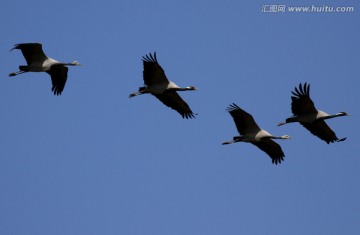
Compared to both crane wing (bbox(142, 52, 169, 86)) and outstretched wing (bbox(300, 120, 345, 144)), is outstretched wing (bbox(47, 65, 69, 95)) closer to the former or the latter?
crane wing (bbox(142, 52, 169, 86))

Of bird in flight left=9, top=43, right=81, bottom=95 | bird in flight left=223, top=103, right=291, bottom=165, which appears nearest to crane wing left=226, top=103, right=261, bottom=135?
bird in flight left=223, top=103, right=291, bottom=165

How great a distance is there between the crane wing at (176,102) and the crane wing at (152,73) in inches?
25.7

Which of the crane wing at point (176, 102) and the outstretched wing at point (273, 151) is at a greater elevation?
the crane wing at point (176, 102)

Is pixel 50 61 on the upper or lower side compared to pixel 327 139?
upper

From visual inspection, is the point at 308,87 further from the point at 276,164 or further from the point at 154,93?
the point at 154,93

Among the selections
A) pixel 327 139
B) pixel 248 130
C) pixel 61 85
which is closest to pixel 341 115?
pixel 327 139

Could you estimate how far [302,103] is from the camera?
111ft

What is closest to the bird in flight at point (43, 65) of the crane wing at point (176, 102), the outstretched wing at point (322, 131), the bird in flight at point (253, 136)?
the crane wing at point (176, 102)

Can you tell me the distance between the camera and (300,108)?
3400 cm

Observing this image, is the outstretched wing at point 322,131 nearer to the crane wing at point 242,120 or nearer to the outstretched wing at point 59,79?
the crane wing at point 242,120

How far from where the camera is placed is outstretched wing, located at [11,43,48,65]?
33.4m

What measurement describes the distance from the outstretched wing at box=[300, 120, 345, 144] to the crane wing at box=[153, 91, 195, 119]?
3703mm

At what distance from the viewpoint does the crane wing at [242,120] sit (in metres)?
32.6

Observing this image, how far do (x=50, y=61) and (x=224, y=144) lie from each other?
584 centimetres
